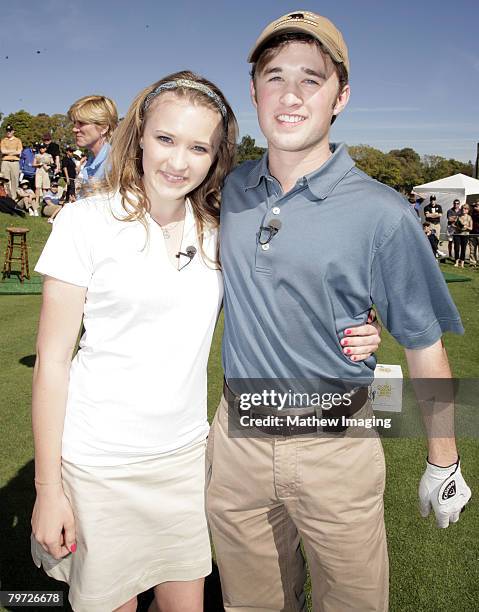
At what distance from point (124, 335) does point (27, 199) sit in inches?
757

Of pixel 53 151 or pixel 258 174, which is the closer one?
pixel 258 174

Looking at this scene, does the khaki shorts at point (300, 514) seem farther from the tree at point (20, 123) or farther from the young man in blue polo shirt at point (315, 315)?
the tree at point (20, 123)

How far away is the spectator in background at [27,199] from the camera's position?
64.5 feet

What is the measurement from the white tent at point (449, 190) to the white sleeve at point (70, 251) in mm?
29211

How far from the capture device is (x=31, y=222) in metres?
18.2

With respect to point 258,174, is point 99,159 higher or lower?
higher

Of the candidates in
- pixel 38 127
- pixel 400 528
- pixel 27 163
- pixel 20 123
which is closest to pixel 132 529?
pixel 400 528

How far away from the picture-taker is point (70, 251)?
2096 mm

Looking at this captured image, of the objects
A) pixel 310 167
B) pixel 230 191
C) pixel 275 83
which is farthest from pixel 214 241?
pixel 275 83

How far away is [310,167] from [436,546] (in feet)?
9.68

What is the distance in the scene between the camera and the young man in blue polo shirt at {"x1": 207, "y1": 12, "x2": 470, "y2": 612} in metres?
2.23

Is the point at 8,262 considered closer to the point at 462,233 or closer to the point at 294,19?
the point at 294,19

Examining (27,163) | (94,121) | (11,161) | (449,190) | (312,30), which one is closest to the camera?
(312,30)

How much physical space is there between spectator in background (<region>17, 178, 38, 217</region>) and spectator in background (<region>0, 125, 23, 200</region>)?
0.26 meters
